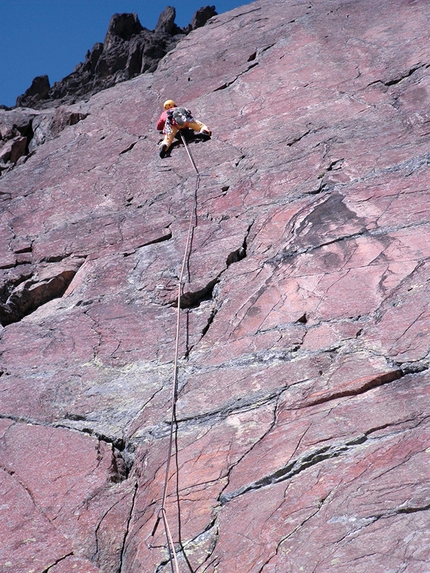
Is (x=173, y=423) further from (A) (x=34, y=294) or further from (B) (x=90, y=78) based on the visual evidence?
(B) (x=90, y=78)

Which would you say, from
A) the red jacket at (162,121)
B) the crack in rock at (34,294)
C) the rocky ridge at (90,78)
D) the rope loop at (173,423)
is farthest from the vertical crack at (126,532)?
the rocky ridge at (90,78)

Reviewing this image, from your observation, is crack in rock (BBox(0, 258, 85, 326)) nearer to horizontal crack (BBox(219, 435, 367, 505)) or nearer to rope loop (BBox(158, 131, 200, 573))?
rope loop (BBox(158, 131, 200, 573))

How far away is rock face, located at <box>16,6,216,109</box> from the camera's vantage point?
55.9ft

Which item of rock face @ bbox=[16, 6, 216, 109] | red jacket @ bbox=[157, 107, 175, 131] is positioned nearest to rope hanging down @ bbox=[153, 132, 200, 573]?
red jacket @ bbox=[157, 107, 175, 131]

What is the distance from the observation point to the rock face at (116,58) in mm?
17047

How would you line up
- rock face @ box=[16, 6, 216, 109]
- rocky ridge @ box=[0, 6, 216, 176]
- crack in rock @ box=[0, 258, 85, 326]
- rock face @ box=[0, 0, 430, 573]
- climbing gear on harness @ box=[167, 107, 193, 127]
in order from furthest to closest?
rock face @ box=[16, 6, 216, 109]
rocky ridge @ box=[0, 6, 216, 176]
climbing gear on harness @ box=[167, 107, 193, 127]
crack in rock @ box=[0, 258, 85, 326]
rock face @ box=[0, 0, 430, 573]

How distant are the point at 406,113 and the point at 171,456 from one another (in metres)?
5.62

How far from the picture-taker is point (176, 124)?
1060cm

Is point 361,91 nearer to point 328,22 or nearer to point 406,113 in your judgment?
point 406,113

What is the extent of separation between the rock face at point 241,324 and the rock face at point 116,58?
18.1ft

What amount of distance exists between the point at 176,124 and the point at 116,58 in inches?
339

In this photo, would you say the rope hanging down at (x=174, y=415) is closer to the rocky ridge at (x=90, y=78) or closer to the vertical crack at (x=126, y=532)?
the vertical crack at (x=126, y=532)

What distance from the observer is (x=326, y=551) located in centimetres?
449

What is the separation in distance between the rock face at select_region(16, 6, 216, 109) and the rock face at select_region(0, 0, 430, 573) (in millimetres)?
5522
